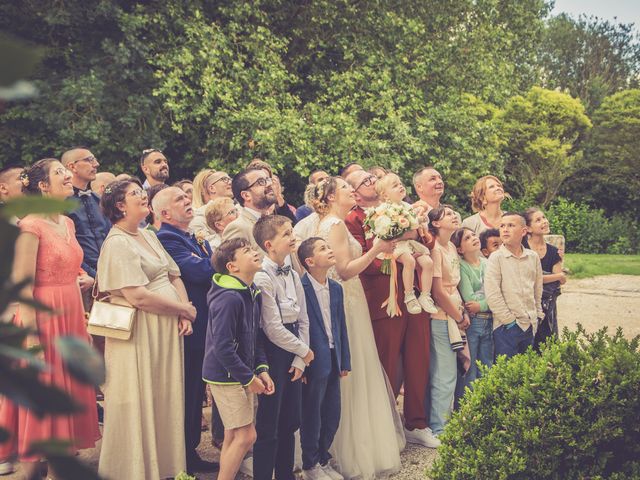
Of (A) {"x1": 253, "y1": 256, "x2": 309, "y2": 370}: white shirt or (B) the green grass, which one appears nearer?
(A) {"x1": 253, "y1": 256, "x2": 309, "y2": 370}: white shirt

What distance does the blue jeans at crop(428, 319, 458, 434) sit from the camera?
6.51 metres

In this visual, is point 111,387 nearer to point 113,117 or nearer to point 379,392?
point 379,392

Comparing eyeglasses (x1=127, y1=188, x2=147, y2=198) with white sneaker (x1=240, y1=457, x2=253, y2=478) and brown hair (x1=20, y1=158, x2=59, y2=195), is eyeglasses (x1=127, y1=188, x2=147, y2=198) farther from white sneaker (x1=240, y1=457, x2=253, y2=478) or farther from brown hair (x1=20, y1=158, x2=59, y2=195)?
white sneaker (x1=240, y1=457, x2=253, y2=478)

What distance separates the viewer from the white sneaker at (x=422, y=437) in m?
6.30

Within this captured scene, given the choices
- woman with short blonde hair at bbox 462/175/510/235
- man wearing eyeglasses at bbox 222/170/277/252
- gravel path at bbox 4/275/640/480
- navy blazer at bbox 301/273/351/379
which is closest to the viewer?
navy blazer at bbox 301/273/351/379

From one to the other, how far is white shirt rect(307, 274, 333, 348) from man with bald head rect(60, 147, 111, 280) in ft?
6.91

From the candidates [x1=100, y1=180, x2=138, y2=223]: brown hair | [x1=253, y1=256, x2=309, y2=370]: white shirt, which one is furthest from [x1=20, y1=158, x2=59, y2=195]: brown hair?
[x1=253, y1=256, x2=309, y2=370]: white shirt

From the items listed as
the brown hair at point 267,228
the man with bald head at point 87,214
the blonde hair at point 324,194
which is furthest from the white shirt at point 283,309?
the man with bald head at point 87,214

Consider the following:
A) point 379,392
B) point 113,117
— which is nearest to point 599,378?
point 379,392

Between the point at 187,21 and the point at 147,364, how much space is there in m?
10.6

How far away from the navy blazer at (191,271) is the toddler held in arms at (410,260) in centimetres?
173

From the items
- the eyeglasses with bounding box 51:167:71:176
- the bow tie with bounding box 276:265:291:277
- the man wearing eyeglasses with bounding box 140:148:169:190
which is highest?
the man wearing eyeglasses with bounding box 140:148:169:190

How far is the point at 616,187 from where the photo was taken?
1107 inches

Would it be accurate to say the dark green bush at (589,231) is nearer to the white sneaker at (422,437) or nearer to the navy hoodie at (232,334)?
the white sneaker at (422,437)
